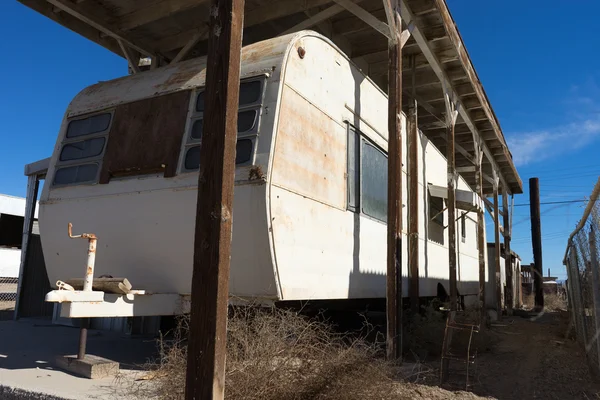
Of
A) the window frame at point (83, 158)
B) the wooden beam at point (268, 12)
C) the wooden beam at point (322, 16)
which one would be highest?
the wooden beam at point (268, 12)

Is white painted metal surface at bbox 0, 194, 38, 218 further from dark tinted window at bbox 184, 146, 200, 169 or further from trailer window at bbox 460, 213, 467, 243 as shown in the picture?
A: dark tinted window at bbox 184, 146, 200, 169

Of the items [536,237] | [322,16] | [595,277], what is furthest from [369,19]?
[536,237]

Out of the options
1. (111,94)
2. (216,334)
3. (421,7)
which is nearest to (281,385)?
(216,334)

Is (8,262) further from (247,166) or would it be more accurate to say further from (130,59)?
(247,166)

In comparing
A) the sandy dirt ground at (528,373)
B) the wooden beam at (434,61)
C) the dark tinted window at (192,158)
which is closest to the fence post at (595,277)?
the sandy dirt ground at (528,373)

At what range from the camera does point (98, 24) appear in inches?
302

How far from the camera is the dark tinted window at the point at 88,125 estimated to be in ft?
19.9

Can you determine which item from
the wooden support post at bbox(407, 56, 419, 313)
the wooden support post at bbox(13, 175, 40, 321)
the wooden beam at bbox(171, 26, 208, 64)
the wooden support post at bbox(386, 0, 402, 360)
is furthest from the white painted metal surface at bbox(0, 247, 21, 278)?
the wooden support post at bbox(386, 0, 402, 360)

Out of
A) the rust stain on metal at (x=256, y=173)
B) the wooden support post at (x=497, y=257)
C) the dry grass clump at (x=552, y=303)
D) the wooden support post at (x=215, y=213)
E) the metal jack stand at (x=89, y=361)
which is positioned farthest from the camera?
the dry grass clump at (x=552, y=303)

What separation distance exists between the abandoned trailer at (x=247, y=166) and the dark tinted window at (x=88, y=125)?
2 centimetres

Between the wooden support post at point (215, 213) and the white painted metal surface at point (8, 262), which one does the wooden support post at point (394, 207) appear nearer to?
the wooden support post at point (215, 213)

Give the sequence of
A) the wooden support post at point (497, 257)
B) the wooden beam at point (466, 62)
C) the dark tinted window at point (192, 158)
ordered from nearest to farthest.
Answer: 1. the dark tinted window at point (192, 158)
2. the wooden beam at point (466, 62)
3. the wooden support post at point (497, 257)

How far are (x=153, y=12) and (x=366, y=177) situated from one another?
4.05 metres

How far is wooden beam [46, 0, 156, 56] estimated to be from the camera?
714 centimetres
